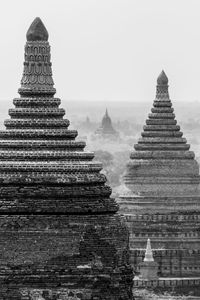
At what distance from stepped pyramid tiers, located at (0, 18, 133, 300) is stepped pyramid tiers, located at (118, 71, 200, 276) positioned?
24.5m

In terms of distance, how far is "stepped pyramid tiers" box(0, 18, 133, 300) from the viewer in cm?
4203

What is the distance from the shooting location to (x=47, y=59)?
4422 centimetres

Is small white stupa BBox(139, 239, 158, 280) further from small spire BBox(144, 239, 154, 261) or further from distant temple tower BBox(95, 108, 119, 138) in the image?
distant temple tower BBox(95, 108, 119, 138)

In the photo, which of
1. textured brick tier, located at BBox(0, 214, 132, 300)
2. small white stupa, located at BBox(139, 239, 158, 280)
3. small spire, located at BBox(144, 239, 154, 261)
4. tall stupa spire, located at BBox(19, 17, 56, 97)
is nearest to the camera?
textured brick tier, located at BBox(0, 214, 132, 300)

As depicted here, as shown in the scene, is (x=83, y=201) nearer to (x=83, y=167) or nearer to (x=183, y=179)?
(x=83, y=167)

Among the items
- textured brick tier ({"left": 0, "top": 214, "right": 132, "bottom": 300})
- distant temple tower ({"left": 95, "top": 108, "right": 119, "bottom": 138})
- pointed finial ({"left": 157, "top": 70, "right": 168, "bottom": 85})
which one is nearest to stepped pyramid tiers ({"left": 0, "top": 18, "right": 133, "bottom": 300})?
textured brick tier ({"left": 0, "top": 214, "right": 132, "bottom": 300})

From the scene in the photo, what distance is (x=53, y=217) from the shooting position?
4244 centimetres

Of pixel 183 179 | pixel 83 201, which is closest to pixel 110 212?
pixel 83 201

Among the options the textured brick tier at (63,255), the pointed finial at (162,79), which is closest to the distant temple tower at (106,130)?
the pointed finial at (162,79)

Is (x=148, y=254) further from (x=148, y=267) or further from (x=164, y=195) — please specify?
(x=164, y=195)

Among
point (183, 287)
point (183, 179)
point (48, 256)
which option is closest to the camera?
point (48, 256)

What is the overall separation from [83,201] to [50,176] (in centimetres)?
66

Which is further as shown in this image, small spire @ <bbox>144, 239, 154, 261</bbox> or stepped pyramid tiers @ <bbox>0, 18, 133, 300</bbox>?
small spire @ <bbox>144, 239, 154, 261</bbox>

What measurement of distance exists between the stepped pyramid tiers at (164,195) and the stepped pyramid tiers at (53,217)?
24.5m
